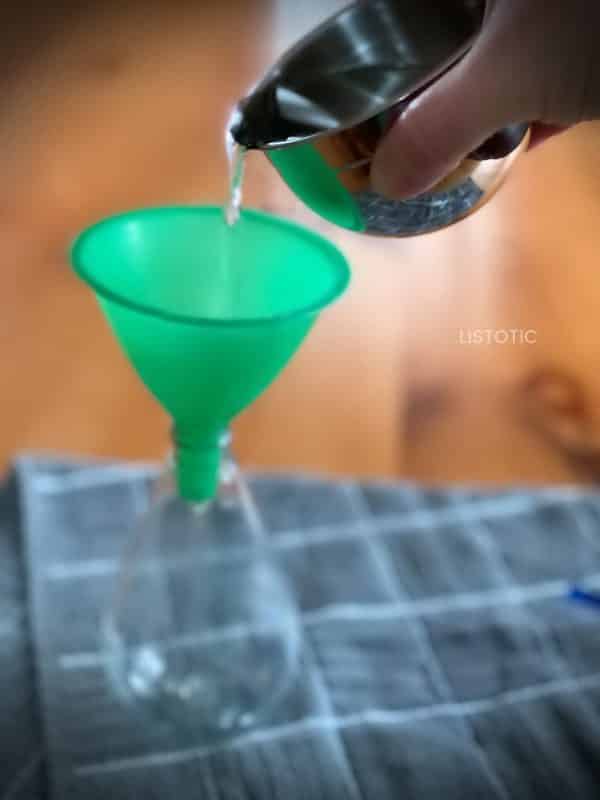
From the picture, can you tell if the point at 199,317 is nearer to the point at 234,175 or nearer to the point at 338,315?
the point at 234,175

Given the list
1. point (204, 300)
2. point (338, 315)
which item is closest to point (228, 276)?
point (204, 300)

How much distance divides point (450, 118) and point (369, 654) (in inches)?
11.6

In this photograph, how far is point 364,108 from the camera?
1.43ft

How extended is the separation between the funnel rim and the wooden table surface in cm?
23

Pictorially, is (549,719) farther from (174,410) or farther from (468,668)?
(174,410)

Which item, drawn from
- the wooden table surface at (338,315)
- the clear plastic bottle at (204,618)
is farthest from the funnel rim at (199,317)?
the wooden table surface at (338,315)

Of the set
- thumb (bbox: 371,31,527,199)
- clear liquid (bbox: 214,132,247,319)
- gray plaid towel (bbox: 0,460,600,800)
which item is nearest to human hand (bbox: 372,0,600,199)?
thumb (bbox: 371,31,527,199)

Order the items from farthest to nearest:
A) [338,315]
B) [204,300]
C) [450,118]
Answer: [338,315]
[204,300]
[450,118]

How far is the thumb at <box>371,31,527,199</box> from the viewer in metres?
0.38

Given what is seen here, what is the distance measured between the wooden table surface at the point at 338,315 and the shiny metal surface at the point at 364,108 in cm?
29

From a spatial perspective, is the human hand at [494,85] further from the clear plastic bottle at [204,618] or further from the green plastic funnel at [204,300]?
the clear plastic bottle at [204,618]

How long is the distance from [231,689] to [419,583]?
0.13 m

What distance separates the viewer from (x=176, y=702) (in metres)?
0.54

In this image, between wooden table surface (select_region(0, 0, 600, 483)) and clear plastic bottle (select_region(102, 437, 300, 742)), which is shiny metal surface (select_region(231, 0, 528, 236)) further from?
wooden table surface (select_region(0, 0, 600, 483))
